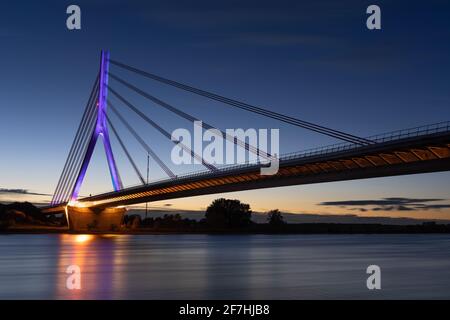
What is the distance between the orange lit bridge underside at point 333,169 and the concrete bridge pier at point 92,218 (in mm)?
20591

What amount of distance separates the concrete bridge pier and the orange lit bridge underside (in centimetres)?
2059

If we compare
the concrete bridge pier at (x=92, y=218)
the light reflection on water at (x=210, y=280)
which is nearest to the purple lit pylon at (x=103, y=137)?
the concrete bridge pier at (x=92, y=218)

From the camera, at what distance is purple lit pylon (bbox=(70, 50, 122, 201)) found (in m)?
81.0

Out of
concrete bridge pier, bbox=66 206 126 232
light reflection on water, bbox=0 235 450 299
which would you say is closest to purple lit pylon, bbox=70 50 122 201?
concrete bridge pier, bbox=66 206 126 232

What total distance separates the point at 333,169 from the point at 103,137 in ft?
132

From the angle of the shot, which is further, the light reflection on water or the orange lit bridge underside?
the orange lit bridge underside

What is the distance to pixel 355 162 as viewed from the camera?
1951 inches

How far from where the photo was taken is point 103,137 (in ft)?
276

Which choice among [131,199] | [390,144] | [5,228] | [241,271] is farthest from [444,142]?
[5,228]

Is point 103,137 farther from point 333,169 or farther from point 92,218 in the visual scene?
point 333,169

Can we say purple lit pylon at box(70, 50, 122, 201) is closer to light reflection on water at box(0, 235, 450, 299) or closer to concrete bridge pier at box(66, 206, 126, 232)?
concrete bridge pier at box(66, 206, 126, 232)

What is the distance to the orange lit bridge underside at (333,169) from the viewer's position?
139 feet

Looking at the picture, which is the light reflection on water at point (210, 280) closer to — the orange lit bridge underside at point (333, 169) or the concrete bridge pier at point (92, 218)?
the orange lit bridge underside at point (333, 169)
